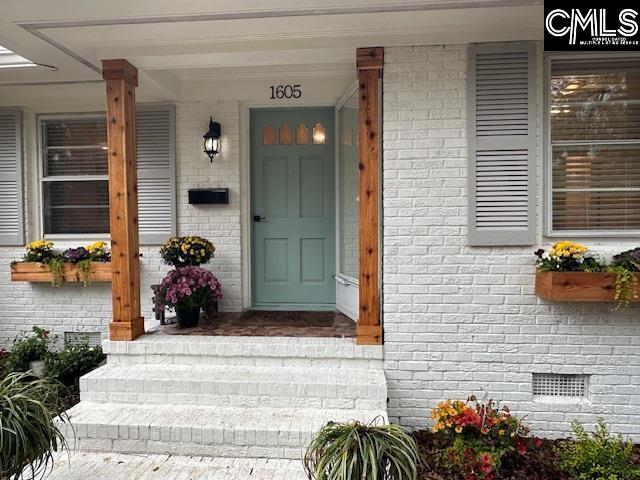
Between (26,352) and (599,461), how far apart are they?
14.7 ft

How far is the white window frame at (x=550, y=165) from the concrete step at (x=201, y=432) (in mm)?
1835

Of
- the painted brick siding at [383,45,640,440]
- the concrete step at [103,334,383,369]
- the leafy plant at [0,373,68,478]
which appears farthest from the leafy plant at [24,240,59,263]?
Result: the painted brick siding at [383,45,640,440]

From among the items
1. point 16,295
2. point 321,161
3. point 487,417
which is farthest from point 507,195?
point 16,295

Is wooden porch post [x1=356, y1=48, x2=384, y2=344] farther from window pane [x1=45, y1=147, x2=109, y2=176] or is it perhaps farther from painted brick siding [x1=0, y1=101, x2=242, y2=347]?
window pane [x1=45, y1=147, x2=109, y2=176]

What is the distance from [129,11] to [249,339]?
7.69 feet

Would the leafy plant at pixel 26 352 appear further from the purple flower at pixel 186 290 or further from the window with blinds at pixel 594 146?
the window with blinds at pixel 594 146

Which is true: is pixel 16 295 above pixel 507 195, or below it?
below

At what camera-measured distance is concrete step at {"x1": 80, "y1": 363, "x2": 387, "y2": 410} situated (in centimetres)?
299

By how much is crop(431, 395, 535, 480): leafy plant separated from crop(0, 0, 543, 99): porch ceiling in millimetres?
2450

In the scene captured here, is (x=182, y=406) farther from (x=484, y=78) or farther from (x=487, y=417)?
(x=484, y=78)

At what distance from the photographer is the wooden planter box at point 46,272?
13.5ft

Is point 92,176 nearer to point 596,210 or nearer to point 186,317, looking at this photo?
point 186,317

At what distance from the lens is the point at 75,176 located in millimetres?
4477

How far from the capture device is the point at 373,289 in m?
3.24
